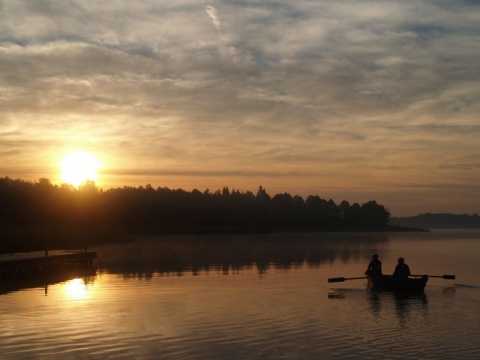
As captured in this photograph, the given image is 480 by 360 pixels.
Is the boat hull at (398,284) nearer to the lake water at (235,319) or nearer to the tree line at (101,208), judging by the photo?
the lake water at (235,319)

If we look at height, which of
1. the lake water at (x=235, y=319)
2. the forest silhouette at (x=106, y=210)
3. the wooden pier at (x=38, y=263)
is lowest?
the lake water at (x=235, y=319)

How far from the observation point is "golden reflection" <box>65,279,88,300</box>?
32656mm

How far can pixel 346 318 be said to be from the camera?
24844 mm

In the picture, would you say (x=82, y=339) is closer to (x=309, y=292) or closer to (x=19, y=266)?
(x=309, y=292)

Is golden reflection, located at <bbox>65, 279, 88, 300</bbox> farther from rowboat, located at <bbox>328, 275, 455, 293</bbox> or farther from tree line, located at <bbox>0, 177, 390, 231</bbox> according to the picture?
tree line, located at <bbox>0, 177, 390, 231</bbox>

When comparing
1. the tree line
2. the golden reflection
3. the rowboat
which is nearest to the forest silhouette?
the tree line

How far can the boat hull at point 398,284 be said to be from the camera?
33.3m

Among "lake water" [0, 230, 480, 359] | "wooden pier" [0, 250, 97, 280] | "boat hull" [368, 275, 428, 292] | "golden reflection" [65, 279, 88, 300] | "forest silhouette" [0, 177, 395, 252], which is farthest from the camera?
"forest silhouette" [0, 177, 395, 252]

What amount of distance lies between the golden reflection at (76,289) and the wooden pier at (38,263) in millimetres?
3937

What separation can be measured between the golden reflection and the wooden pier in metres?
3.94

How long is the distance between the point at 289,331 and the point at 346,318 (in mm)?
4154

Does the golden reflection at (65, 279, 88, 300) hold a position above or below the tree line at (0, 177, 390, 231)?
below

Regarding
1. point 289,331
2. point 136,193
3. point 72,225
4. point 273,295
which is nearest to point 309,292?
point 273,295

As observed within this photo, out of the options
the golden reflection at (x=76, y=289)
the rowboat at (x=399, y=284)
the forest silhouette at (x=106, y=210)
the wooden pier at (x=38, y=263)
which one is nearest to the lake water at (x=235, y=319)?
the golden reflection at (x=76, y=289)
